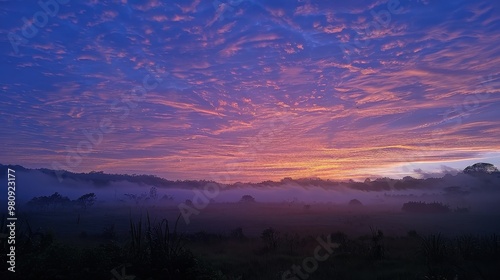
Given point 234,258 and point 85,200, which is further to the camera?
point 85,200

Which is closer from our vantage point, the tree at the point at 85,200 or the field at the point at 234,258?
the field at the point at 234,258

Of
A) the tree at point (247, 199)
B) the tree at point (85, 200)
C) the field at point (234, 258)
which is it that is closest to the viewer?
the field at point (234, 258)

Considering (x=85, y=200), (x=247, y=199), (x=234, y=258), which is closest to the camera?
(x=234, y=258)

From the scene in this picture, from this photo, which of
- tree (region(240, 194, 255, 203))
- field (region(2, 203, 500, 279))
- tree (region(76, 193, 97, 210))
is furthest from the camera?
tree (region(240, 194, 255, 203))

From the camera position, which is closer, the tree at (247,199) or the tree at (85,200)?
the tree at (85,200)

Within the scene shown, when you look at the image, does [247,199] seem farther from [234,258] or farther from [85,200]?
[234,258]

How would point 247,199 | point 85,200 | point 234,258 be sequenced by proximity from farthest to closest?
point 247,199 < point 85,200 < point 234,258

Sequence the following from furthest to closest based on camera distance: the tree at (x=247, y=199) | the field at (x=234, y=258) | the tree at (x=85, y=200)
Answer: the tree at (x=247, y=199)
the tree at (x=85, y=200)
the field at (x=234, y=258)

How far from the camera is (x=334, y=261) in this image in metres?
17.6

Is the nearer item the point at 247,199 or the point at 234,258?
the point at 234,258

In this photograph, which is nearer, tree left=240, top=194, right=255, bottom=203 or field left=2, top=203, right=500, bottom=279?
field left=2, top=203, right=500, bottom=279

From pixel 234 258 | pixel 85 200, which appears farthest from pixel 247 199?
pixel 234 258

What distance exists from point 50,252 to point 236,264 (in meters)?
11.9

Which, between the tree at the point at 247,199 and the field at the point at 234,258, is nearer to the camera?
the field at the point at 234,258
